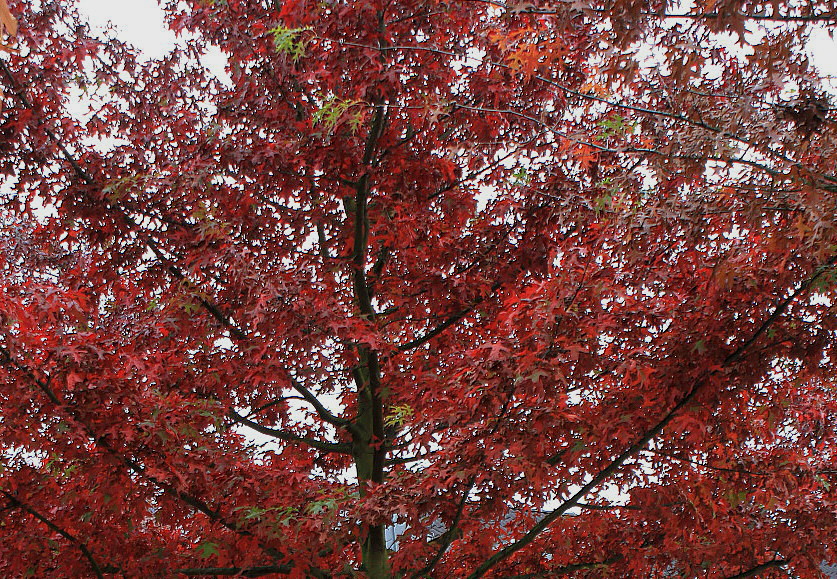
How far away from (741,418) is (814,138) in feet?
5.85

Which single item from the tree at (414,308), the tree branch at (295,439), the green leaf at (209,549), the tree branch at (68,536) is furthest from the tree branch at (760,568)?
the tree branch at (68,536)

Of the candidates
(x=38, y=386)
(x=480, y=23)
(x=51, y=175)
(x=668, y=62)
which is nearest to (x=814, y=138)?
(x=668, y=62)

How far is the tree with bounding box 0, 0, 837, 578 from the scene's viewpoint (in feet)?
11.2

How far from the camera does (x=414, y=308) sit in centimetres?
493

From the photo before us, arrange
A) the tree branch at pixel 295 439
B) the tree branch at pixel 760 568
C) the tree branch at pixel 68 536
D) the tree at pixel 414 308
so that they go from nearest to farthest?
the tree at pixel 414 308 < the tree branch at pixel 68 536 < the tree branch at pixel 760 568 < the tree branch at pixel 295 439

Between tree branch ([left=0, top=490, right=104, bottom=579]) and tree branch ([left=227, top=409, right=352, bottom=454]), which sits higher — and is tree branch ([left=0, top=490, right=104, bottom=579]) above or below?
below

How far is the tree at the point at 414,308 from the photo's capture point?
11.2ft

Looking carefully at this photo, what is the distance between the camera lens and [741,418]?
4332 millimetres

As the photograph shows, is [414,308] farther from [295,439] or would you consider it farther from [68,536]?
[68,536]

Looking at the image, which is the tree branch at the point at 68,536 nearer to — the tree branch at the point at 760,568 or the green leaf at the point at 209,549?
the green leaf at the point at 209,549

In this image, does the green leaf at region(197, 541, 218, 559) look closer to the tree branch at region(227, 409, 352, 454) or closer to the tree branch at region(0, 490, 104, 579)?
the tree branch at region(0, 490, 104, 579)

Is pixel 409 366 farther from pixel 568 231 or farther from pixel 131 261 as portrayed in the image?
pixel 131 261

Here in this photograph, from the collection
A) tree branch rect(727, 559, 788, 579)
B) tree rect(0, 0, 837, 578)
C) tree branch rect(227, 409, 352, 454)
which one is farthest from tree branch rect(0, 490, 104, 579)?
tree branch rect(727, 559, 788, 579)

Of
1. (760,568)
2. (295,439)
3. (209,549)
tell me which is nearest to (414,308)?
(295,439)
